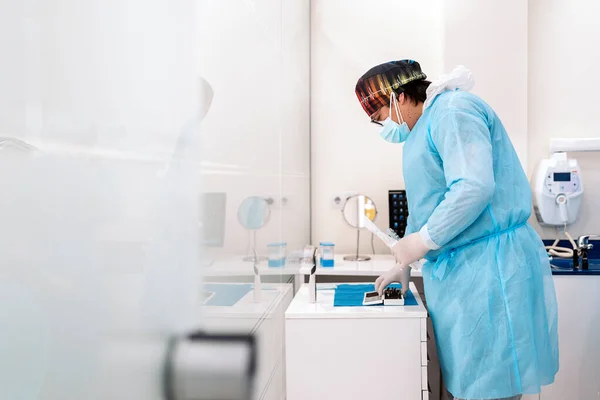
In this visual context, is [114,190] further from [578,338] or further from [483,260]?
[578,338]

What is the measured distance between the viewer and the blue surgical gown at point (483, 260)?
132 centimetres

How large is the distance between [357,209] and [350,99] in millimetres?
664

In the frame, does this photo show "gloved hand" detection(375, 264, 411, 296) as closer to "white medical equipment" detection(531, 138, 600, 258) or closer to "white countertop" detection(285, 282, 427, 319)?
"white countertop" detection(285, 282, 427, 319)

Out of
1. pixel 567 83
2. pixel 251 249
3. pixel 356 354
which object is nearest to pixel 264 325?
pixel 251 249

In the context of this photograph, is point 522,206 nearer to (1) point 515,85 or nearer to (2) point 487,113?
(2) point 487,113

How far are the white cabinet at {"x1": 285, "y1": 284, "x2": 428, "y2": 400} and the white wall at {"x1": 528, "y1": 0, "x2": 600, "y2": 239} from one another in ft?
4.78

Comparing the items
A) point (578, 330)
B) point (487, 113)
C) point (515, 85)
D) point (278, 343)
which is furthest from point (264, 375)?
point (515, 85)

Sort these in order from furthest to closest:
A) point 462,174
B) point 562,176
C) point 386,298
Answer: point 562,176 → point 386,298 → point 462,174

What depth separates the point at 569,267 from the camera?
2199mm

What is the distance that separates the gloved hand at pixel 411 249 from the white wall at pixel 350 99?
129 centimetres

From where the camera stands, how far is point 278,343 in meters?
1.66

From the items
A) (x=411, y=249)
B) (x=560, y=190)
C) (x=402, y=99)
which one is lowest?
(x=411, y=249)

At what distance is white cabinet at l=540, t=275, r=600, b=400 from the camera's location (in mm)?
2102

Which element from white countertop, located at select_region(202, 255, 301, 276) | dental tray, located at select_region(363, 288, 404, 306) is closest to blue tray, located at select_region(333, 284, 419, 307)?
dental tray, located at select_region(363, 288, 404, 306)
